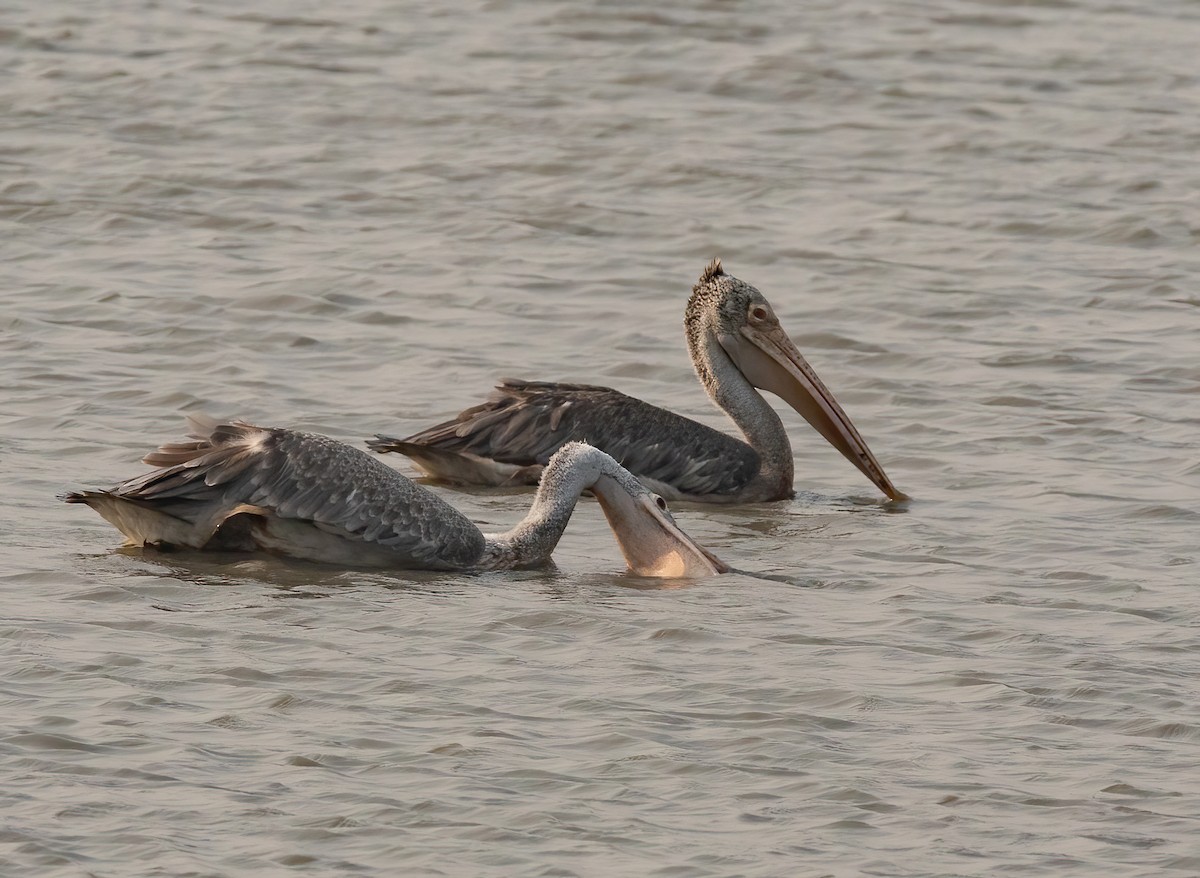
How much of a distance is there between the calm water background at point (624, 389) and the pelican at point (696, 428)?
27cm

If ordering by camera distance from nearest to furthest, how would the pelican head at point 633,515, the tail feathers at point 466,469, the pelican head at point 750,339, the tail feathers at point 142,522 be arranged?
the tail feathers at point 142,522 → the pelican head at point 633,515 → the tail feathers at point 466,469 → the pelican head at point 750,339

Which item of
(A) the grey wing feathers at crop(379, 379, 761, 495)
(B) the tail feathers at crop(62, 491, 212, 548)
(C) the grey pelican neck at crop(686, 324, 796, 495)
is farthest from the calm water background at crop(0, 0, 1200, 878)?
(A) the grey wing feathers at crop(379, 379, 761, 495)

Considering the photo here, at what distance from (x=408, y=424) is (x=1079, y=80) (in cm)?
833

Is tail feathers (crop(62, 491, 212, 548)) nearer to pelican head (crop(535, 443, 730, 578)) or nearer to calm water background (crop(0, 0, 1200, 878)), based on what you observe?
calm water background (crop(0, 0, 1200, 878))

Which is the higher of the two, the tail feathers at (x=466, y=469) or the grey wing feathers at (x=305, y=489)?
the grey wing feathers at (x=305, y=489)

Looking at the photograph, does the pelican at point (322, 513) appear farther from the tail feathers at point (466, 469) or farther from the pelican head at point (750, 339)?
the pelican head at point (750, 339)

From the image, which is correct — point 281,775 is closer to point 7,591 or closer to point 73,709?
point 73,709

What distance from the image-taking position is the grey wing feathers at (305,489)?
7.98 meters

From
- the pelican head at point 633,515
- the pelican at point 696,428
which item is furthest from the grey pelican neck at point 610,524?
the pelican at point 696,428

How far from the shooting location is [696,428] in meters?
10.1

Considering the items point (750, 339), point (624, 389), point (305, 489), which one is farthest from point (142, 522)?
point (624, 389)

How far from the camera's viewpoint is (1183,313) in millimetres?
12336

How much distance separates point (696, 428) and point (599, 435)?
0.46 metres

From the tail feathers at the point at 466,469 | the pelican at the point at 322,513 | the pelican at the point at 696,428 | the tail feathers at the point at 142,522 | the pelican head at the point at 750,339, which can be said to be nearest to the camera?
the tail feathers at the point at 142,522
